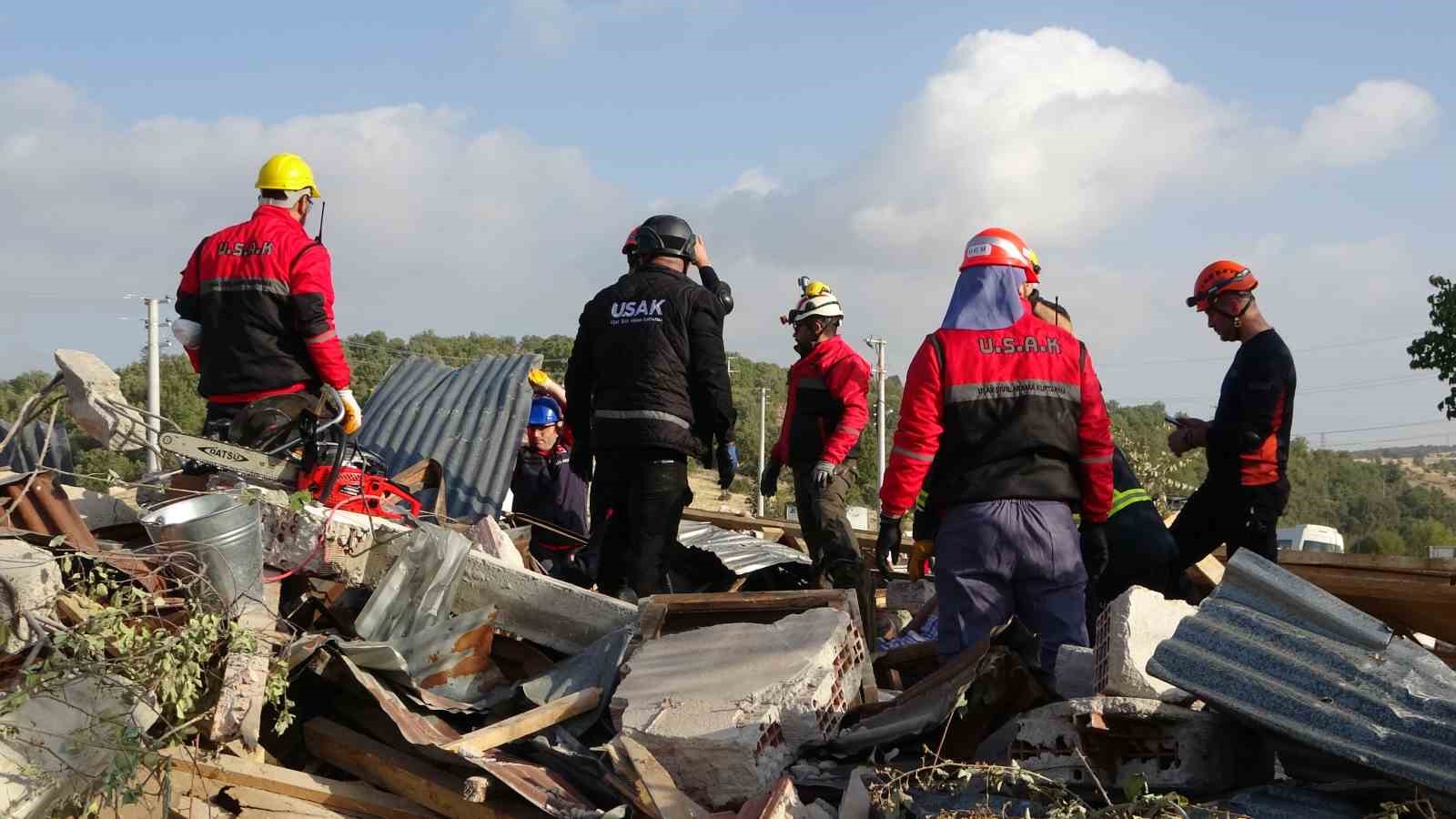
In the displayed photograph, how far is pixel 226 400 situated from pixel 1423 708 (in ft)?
16.6

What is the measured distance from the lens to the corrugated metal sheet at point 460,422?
9625mm

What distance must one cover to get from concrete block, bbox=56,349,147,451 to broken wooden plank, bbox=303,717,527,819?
164 cm

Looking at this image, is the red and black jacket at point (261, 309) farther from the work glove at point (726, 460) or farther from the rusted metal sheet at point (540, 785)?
the rusted metal sheet at point (540, 785)

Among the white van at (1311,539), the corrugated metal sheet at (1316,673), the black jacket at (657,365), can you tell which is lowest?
the white van at (1311,539)

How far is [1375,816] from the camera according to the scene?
10.3 feet

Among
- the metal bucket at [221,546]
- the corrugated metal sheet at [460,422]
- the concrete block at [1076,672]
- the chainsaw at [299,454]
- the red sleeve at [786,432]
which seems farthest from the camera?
the corrugated metal sheet at [460,422]

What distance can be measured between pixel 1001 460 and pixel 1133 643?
83 centimetres

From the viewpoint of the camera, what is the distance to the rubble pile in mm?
3705

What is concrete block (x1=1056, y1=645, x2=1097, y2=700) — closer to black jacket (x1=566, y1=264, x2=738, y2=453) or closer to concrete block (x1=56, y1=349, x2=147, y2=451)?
black jacket (x1=566, y1=264, x2=738, y2=453)

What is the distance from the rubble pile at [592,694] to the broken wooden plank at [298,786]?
11 millimetres

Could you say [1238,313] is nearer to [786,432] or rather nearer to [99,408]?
[786,432]

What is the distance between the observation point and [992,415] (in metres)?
4.75

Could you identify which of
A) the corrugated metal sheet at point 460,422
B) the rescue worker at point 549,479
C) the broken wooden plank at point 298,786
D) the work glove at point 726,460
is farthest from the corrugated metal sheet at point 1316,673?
the corrugated metal sheet at point 460,422

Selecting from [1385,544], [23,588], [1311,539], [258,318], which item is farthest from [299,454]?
[1385,544]
